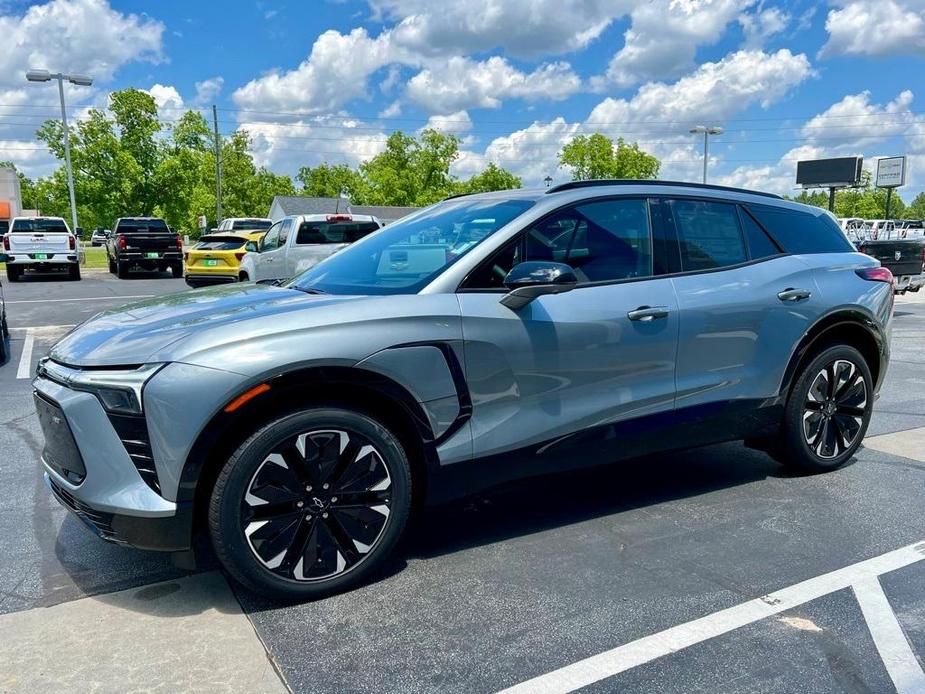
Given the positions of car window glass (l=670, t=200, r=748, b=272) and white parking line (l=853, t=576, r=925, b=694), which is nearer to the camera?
white parking line (l=853, t=576, r=925, b=694)

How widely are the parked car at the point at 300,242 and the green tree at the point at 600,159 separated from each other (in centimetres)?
5111

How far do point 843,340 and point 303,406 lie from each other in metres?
3.45

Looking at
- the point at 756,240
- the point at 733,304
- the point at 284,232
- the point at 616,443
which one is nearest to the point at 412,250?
the point at 616,443

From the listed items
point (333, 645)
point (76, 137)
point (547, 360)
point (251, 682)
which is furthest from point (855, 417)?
point (76, 137)

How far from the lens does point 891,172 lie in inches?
1831

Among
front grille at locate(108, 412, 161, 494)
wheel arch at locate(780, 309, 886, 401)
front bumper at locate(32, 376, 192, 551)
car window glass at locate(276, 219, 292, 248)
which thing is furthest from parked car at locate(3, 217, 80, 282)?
wheel arch at locate(780, 309, 886, 401)

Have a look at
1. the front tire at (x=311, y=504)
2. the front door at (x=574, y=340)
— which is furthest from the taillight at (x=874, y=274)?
the front tire at (x=311, y=504)

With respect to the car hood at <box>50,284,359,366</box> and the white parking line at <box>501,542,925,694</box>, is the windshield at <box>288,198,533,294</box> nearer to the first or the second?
the car hood at <box>50,284,359,366</box>

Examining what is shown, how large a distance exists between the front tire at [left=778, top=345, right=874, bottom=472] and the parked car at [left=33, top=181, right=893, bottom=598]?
0.02 meters

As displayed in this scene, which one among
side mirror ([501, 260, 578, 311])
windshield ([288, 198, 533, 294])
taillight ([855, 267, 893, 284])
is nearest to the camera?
side mirror ([501, 260, 578, 311])

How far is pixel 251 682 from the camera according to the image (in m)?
2.49

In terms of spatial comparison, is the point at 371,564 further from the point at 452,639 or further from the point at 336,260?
the point at 336,260

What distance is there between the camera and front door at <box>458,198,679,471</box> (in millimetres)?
3271

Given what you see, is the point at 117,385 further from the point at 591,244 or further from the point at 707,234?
the point at 707,234
